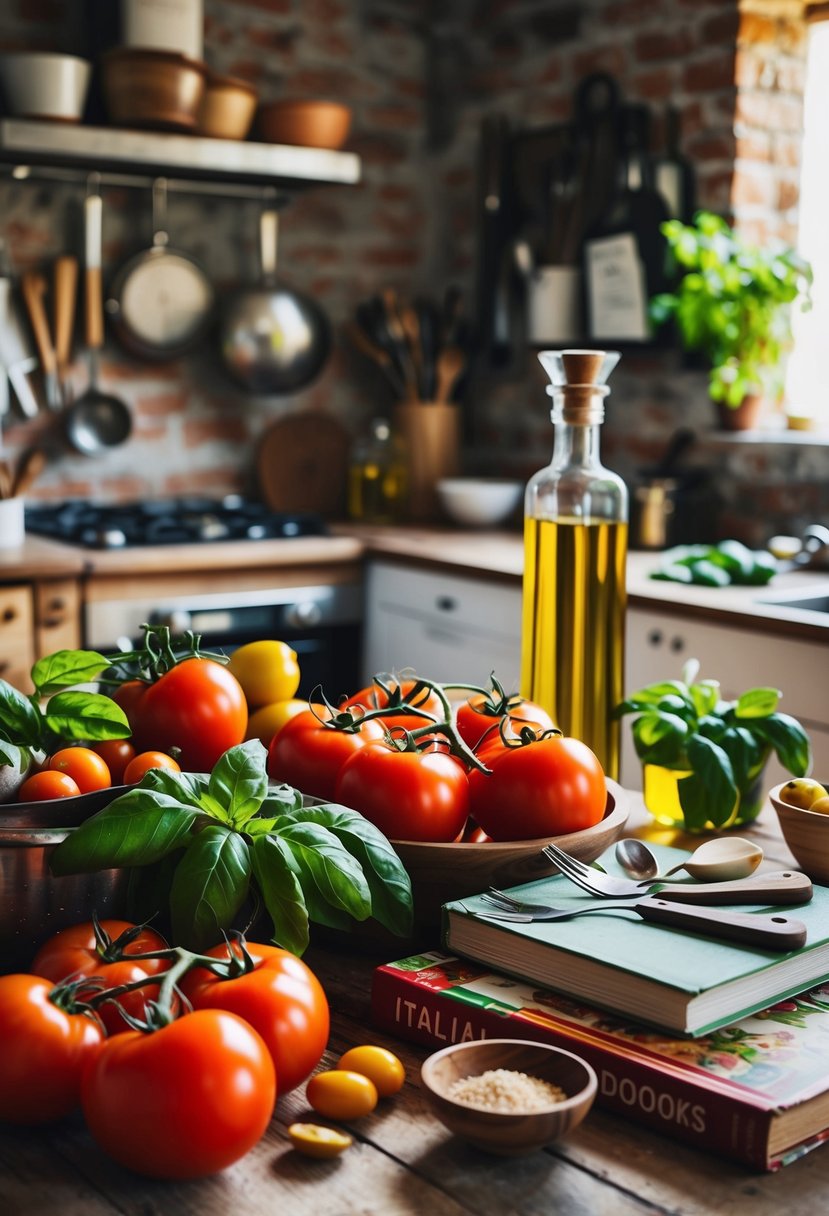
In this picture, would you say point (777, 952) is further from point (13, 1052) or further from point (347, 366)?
point (347, 366)

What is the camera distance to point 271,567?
10.2ft

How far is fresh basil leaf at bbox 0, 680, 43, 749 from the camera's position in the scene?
95 centimetres

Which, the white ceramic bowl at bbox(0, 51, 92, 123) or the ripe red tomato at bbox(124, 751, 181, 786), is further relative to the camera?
the white ceramic bowl at bbox(0, 51, 92, 123)

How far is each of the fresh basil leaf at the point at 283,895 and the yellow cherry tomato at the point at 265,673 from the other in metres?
0.35

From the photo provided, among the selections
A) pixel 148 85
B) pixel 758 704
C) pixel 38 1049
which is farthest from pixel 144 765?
pixel 148 85

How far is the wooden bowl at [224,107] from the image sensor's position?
3.28 m

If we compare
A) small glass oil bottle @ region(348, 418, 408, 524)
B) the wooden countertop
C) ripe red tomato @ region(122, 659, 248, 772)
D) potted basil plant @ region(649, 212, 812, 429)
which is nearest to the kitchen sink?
the wooden countertop

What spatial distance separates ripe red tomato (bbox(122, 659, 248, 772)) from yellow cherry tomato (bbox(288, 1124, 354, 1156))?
0.36 metres

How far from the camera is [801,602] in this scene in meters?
2.57

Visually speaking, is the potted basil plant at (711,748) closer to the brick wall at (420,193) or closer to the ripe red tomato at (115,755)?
the ripe red tomato at (115,755)

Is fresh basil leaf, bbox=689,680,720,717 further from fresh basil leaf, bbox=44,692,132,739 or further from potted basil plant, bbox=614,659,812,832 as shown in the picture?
fresh basil leaf, bbox=44,692,132,739

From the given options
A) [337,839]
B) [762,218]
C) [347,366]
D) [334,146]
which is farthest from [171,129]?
[337,839]

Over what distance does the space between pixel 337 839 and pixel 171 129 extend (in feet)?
8.98

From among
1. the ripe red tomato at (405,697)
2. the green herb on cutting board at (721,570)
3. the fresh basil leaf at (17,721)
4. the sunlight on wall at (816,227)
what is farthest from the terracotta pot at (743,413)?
the fresh basil leaf at (17,721)
